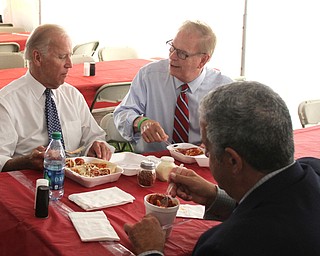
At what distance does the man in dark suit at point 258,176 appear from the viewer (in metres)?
1.19

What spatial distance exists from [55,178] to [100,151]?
0.55 meters

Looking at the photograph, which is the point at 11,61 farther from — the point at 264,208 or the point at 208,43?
the point at 264,208

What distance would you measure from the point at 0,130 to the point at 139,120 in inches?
30.0

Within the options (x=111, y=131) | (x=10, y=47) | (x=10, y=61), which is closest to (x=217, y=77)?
(x=111, y=131)

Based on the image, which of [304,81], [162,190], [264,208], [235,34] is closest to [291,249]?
[264,208]

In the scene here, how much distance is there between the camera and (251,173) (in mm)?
1340

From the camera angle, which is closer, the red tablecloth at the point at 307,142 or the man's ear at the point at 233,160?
the man's ear at the point at 233,160

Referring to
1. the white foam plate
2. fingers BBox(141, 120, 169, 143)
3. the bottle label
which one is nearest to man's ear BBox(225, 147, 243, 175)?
the bottle label

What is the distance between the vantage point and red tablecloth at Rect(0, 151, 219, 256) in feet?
5.28

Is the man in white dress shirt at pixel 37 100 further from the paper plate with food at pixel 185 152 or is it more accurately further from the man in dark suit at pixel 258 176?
the man in dark suit at pixel 258 176

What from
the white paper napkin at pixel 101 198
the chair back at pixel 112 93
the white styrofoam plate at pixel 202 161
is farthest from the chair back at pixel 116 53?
the white paper napkin at pixel 101 198

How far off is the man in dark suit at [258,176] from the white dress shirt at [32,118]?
140 centimetres

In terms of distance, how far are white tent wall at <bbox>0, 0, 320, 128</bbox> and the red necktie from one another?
2.36 metres

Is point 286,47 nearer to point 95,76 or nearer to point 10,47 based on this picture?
point 95,76
